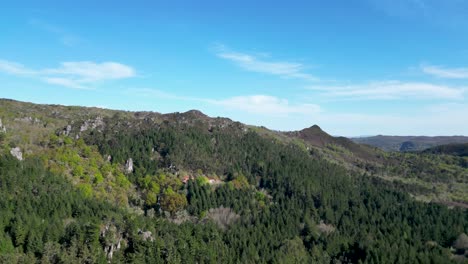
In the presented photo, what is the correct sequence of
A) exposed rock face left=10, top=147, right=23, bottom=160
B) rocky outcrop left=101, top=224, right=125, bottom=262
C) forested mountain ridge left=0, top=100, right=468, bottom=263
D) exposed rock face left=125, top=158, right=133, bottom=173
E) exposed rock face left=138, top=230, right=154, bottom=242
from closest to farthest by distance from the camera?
1. rocky outcrop left=101, top=224, right=125, bottom=262
2. forested mountain ridge left=0, top=100, right=468, bottom=263
3. exposed rock face left=138, top=230, right=154, bottom=242
4. exposed rock face left=10, top=147, right=23, bottom=160
5. exposed rock face left=125, top=158, right=133, bottom=173

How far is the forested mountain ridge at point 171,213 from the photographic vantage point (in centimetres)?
9600

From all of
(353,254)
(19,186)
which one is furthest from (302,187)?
(19,186)

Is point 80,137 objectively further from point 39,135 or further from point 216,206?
point 216,206

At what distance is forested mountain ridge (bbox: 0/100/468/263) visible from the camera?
315ft

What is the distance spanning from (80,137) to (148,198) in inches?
2427

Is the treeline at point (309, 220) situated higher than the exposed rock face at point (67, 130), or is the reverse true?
the exposed rock face at point (67, 130)

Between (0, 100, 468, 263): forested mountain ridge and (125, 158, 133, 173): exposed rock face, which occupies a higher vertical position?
(125, 158, 133, 173): exposed rock face

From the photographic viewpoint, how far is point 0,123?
541 ft

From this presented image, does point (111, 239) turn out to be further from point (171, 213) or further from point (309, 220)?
point (309, 220)

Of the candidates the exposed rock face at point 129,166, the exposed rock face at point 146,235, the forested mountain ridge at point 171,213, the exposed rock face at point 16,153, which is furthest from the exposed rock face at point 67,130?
the exposed rock face at point 146,235

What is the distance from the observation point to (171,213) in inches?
5763

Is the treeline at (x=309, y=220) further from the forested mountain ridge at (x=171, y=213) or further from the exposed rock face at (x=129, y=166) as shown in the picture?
the exposed rock face at (x=129, y=166)

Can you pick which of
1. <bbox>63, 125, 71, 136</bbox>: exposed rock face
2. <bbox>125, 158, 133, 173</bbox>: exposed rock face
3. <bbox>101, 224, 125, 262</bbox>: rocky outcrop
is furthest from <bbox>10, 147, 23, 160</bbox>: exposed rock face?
<bbox>101, 224, 125, 262</bbox>: rocky outcrop

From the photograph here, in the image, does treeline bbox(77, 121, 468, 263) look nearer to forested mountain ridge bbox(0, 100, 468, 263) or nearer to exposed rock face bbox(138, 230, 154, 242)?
forested mountain ridge bbox(0, 100, 468, 263)
